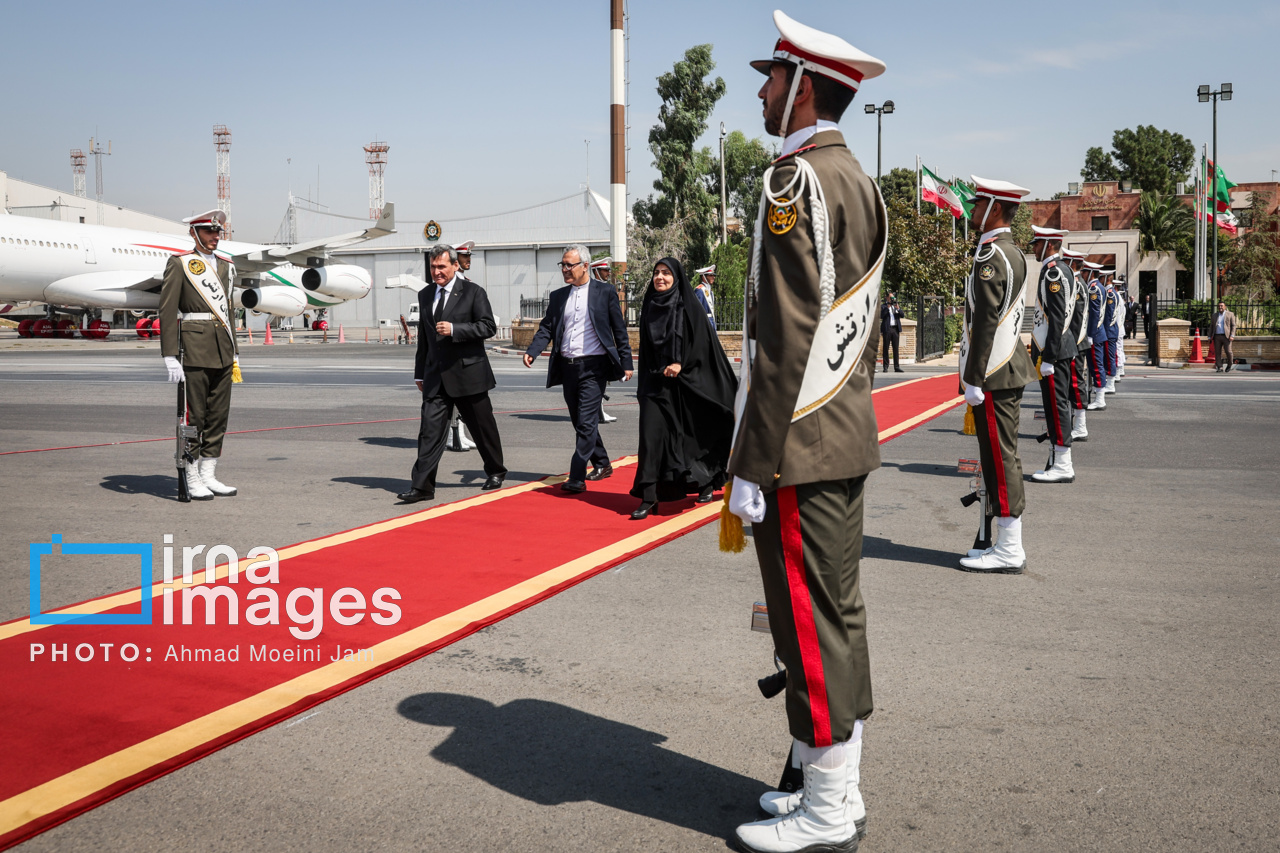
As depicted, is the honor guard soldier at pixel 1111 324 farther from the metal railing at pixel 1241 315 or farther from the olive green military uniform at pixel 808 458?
the olive green military uniform at pixel 808 458

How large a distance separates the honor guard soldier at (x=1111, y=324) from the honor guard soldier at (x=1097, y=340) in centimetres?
33

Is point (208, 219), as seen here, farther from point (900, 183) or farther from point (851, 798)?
point (900, 183)

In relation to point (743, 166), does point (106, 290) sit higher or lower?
lower

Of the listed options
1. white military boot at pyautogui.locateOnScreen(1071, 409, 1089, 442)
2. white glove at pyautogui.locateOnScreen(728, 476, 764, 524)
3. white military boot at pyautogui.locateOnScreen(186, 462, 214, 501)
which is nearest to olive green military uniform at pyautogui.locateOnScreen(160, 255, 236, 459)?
white military boot at pyautogui.locateOnScreen(186, 462, 214, 501)

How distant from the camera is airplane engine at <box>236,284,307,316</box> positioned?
37.2 metres

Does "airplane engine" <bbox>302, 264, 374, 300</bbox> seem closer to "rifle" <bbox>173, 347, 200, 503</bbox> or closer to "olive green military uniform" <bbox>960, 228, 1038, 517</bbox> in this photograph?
"rifle" <bbox>173, 347, 200, 503</bbox>

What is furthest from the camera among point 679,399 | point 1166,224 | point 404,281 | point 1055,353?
point 1166,224

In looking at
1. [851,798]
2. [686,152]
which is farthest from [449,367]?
[686,152]

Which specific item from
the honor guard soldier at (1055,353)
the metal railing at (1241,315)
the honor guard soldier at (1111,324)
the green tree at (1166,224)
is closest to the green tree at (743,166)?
the green tree at (1166,224)

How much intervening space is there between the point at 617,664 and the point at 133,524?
14.2 feet

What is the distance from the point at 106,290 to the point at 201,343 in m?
32.6

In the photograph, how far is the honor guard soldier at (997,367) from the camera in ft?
18.8

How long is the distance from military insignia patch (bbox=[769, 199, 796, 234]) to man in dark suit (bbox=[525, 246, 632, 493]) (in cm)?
557

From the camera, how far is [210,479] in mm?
8008
